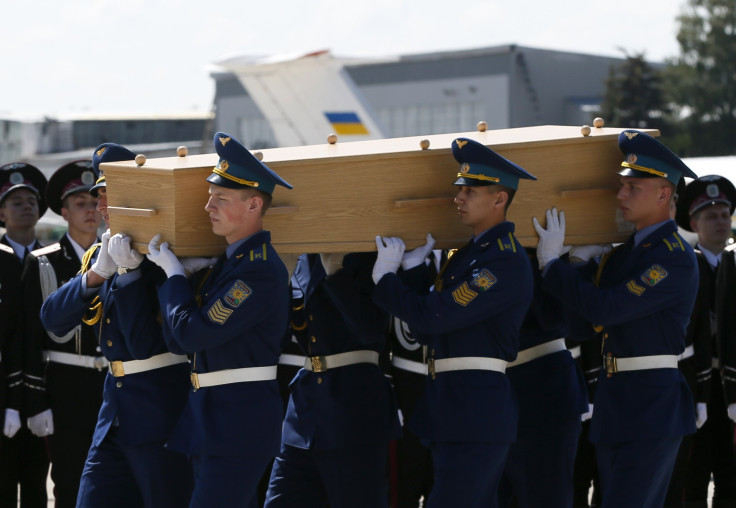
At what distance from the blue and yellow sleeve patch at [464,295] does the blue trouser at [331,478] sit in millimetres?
884

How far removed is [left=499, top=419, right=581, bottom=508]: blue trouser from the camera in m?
5.02

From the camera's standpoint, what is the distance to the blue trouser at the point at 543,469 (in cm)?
502

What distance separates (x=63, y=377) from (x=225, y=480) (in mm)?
1984

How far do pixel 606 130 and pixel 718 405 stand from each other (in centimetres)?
242

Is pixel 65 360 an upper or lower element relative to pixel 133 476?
upper

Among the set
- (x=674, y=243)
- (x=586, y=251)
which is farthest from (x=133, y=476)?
(x=674, y=243)

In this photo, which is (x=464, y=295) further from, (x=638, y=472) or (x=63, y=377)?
(x=63, y=377)

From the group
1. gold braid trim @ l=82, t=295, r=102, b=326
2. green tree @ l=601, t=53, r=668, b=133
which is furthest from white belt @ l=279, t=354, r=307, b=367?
green tree @ l=601, t=53, r=668, b=133

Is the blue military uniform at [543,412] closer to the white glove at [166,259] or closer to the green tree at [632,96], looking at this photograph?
the white glove at [166,259]

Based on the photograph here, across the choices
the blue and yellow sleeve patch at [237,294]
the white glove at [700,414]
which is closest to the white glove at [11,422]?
the blue and yellow sleeve patch at [237,294]

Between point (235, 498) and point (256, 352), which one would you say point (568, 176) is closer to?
point (256, 352)

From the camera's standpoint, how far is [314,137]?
89.8ft

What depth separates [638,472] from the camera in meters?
4.66

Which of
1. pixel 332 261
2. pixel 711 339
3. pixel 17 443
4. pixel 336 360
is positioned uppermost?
pixel 332 261
